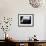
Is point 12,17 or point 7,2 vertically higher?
point 7,2

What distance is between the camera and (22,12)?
14.3 feet

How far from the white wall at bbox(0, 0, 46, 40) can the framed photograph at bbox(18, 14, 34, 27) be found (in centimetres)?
10

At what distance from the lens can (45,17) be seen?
438cm

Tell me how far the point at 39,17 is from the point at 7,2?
1.22 m

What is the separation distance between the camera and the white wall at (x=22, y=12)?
14.3 ft

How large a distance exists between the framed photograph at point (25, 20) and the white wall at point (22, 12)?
0.34 ft

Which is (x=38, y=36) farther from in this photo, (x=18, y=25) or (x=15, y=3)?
(x=15, y=3)

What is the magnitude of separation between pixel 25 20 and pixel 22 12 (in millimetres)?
295

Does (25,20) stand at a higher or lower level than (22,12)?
lower

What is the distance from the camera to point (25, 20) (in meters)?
4.39

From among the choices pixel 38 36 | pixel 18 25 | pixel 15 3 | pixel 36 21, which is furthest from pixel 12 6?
pixel 38 36

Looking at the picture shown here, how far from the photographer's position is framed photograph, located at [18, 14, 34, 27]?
4.36 metres

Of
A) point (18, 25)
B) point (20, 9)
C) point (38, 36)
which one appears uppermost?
point (20, 9)

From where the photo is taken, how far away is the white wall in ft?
14.3
